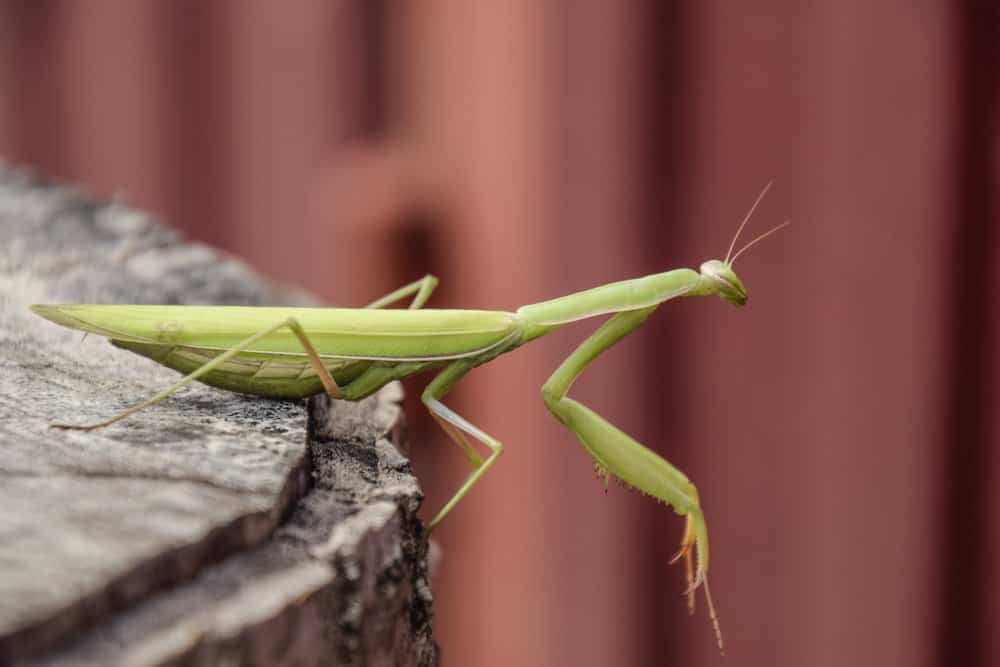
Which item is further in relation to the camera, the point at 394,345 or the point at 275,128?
the point at 275,128

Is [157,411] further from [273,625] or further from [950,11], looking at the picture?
[950,11]

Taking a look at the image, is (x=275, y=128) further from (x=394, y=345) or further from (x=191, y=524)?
(x=191, y=524)

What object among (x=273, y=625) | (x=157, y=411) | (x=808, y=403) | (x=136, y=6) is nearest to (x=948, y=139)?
(x=808, y=403)

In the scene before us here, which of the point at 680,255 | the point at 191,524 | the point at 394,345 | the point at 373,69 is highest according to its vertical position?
the point at 373,69

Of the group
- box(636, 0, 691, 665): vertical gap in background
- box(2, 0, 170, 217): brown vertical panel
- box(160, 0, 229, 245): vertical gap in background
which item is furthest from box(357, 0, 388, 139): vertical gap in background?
box(636, 0, 691, 665): vertical gap in background

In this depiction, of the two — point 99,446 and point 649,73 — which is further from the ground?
point 649,73

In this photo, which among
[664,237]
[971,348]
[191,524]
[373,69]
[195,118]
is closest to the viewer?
[191,524]

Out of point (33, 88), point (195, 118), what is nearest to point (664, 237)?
point (195, 118)
